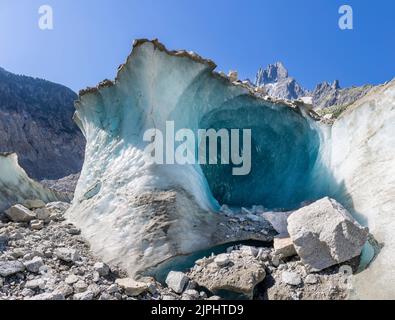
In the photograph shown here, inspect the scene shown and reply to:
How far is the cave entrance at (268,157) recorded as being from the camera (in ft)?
28.1

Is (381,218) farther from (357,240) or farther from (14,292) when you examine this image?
(14,292)

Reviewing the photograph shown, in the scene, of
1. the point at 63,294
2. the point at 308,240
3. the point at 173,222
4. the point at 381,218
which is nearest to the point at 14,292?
the point at 63,294

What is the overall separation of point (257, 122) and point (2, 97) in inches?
1794

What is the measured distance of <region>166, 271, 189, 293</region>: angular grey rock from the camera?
4.33 meters

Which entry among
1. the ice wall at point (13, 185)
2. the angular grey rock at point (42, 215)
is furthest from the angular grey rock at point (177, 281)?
the ice wall at point (13, 185)

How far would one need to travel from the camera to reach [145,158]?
242 inches

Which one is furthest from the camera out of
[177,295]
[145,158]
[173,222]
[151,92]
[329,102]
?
[329,102]

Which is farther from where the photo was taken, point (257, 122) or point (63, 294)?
point (257, 122)

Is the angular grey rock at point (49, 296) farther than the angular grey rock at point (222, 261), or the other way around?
the angular grey rock at point (222, 261)

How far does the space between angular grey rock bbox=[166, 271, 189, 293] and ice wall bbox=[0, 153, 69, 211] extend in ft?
16.8

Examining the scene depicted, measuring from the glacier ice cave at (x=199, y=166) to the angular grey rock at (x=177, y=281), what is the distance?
0.34m

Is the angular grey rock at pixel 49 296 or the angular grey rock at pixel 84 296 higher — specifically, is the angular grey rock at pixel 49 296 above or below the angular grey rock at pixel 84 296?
above

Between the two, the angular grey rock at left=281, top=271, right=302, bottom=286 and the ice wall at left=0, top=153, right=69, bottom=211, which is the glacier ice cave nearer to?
the angular grey rock at left=281, top=271, right=302, bottom=286

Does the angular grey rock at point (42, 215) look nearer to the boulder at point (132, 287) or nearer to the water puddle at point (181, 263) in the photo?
the water puddle at point (181, 263)
